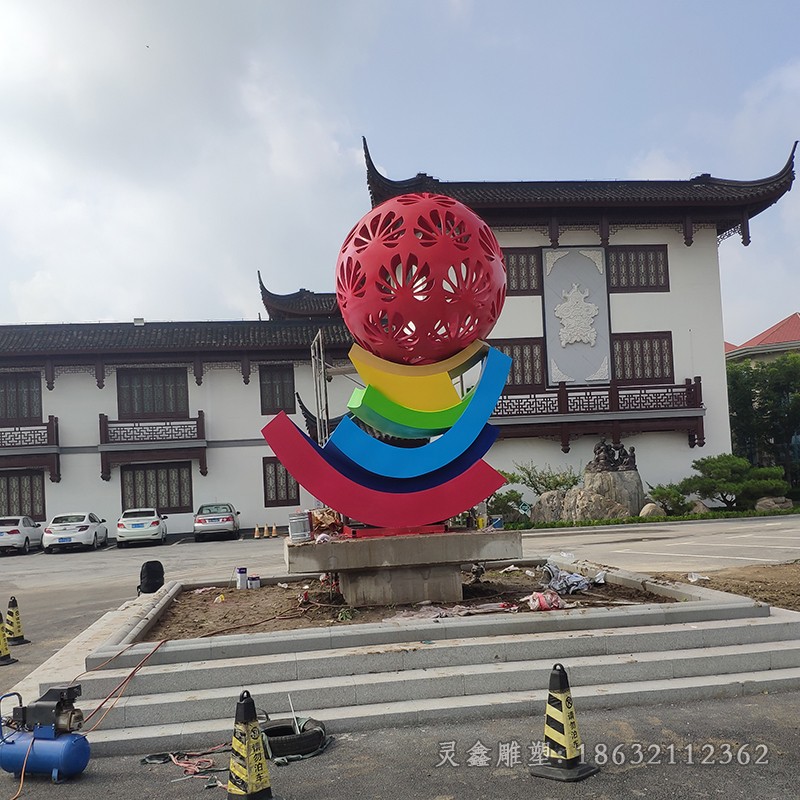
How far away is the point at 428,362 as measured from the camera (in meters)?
8.58

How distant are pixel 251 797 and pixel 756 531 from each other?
17197mm

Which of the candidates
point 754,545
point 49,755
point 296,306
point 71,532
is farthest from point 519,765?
point 296,306


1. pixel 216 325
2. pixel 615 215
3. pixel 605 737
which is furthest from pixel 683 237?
pixel 605 737

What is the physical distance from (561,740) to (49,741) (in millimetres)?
3025

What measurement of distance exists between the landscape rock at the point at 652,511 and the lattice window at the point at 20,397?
1948cm

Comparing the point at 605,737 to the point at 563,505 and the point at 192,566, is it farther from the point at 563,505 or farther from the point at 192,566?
the point at 563,505

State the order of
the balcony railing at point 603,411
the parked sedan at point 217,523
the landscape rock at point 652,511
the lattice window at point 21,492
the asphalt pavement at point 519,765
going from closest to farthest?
the asphalt pavement at point 519,765, the landscape rock at point 652,511, the parked sedan at point 217,523, the balcony railing at point 603,411, the lattice window at point 21,492

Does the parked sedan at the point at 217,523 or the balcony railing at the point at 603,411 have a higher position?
the balcony railing at the point at 603,411

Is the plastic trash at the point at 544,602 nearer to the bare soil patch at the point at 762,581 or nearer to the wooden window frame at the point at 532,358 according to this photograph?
the bare soil patch at the point at 762,581

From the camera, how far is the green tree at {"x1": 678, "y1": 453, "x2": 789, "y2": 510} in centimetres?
2500

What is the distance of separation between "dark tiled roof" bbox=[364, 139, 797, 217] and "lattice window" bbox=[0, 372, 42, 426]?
12992mm

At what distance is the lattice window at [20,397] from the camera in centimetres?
2806

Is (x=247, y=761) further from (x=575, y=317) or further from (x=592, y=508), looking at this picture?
(x=575, y=317)

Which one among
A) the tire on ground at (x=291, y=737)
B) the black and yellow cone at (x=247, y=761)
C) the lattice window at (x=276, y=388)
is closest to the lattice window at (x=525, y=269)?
the lattice window at (x=276, y=388)
